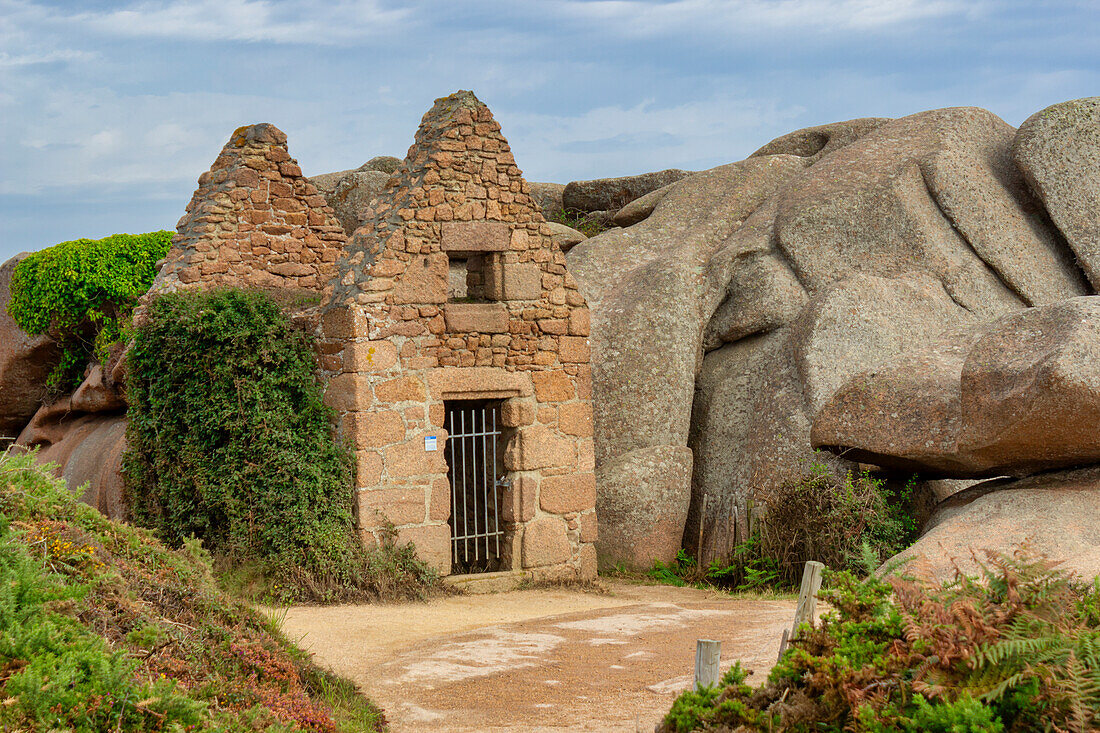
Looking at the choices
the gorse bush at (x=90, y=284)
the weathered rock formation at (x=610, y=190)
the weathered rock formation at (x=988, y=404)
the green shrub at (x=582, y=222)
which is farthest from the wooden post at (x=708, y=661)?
the weathered rock formation at (x=610, y=190)

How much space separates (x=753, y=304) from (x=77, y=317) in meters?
9.74

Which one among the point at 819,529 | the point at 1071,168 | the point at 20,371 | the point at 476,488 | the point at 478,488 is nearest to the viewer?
the point at 819,529

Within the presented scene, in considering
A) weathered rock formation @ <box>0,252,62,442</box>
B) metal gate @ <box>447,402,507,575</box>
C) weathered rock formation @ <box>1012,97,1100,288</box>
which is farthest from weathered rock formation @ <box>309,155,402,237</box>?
weathered rock formation @ <box>1012,97,1100,288</box>

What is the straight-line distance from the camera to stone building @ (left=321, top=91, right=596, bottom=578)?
1048 centimetres

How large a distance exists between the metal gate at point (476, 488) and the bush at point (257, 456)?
1199mm

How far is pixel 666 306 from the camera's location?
14.2 m

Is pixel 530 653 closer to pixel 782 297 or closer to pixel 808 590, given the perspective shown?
pixel 808 590

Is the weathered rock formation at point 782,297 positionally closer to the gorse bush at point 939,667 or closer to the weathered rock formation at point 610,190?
the weathered rock formation at point 610,190

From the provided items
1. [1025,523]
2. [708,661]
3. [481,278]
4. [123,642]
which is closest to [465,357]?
[481,278]

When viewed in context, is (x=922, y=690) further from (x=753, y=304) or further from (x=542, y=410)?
(x=753, y=304)

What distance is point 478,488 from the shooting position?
12.3 metres

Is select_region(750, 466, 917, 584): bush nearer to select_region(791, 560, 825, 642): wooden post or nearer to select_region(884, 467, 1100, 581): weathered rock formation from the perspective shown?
select_region(884, 467, 1100, 581): weathered rock formation

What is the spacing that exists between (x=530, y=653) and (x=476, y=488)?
463 centimetres

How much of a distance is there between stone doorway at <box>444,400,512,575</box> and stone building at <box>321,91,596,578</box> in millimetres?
37
